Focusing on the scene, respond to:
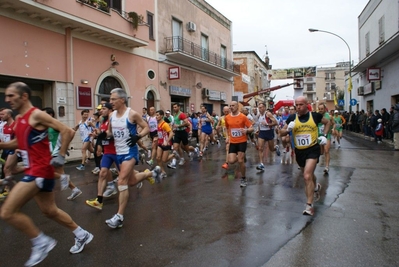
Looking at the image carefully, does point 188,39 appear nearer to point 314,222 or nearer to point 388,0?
point 388,0

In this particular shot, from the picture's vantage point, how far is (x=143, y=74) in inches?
738

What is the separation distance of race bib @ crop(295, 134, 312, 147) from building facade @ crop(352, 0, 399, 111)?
14.9m

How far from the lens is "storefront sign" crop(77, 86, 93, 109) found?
1430 centimetres

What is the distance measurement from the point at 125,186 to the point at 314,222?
2.72m

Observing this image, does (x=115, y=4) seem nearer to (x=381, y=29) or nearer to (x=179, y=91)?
(x=179, y=91)

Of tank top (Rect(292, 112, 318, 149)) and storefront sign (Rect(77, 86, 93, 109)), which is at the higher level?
storefront sign (Rect(77, 86, 93, 109))

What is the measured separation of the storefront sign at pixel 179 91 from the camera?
2125 cm

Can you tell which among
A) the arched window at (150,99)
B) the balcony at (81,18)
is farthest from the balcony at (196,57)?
the balcony at (81,18)

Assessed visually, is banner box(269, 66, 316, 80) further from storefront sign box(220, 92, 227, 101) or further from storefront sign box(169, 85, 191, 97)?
storefront sign box(169, 85, 191, 97)

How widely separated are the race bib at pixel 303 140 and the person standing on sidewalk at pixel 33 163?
3498 millimetres

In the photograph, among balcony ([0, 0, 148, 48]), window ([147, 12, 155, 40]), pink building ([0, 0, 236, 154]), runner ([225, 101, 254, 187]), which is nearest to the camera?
runner ([225, 101, 254, 187])

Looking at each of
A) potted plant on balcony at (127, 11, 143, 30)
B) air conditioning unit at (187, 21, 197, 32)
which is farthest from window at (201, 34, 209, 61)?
potted plant on balcony at (127, 11, 143, 30)

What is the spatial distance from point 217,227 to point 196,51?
21.1 metres

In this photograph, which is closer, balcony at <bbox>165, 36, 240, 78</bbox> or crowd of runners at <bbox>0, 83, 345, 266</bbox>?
crowd of runners at <bbox>0, 83, 345, 266</bbox>
